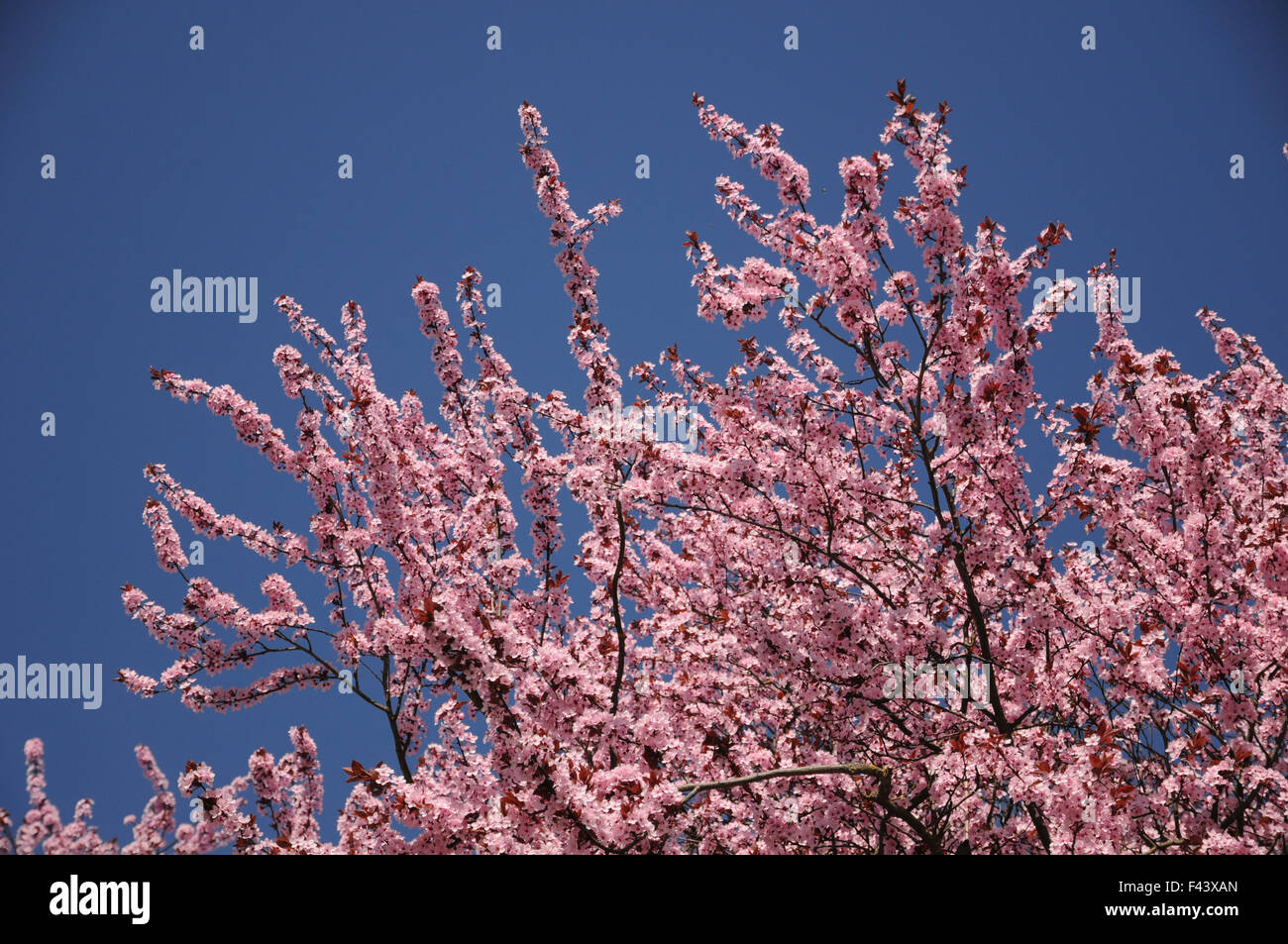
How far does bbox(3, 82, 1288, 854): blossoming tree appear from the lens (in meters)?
5.51

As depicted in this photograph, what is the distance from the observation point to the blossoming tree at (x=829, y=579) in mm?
5512

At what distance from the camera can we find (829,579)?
640 cm

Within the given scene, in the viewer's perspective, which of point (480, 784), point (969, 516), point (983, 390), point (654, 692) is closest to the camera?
point (480, 784)

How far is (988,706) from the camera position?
615 centimetres
